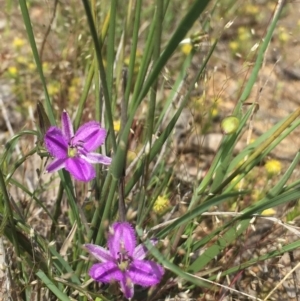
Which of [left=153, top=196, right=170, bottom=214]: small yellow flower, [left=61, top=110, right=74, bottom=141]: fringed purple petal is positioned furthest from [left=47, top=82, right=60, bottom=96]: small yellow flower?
[left=61, top=110, right=74, bottom=141]: fringed purple petal

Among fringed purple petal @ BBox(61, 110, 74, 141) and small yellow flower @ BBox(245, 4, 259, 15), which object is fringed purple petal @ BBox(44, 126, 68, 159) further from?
small yellow flower @ BBox(245, 4, 259, 15)

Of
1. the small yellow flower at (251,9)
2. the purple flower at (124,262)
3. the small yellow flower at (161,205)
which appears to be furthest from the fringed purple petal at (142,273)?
the small yellow flower at (251,9)

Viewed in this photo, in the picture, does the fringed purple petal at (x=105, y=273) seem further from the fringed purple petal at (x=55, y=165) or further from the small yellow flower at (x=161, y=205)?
the small yellow flower at (x=161, y=205)

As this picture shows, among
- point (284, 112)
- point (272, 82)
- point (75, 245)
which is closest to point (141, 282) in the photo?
point (75, 245)

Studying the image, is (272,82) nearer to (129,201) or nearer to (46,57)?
(46,57)

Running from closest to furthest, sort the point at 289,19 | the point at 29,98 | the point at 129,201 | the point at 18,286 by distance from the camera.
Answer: the point at 18,286, the point at 129,201, the point at 29,98, the point at 289,19
